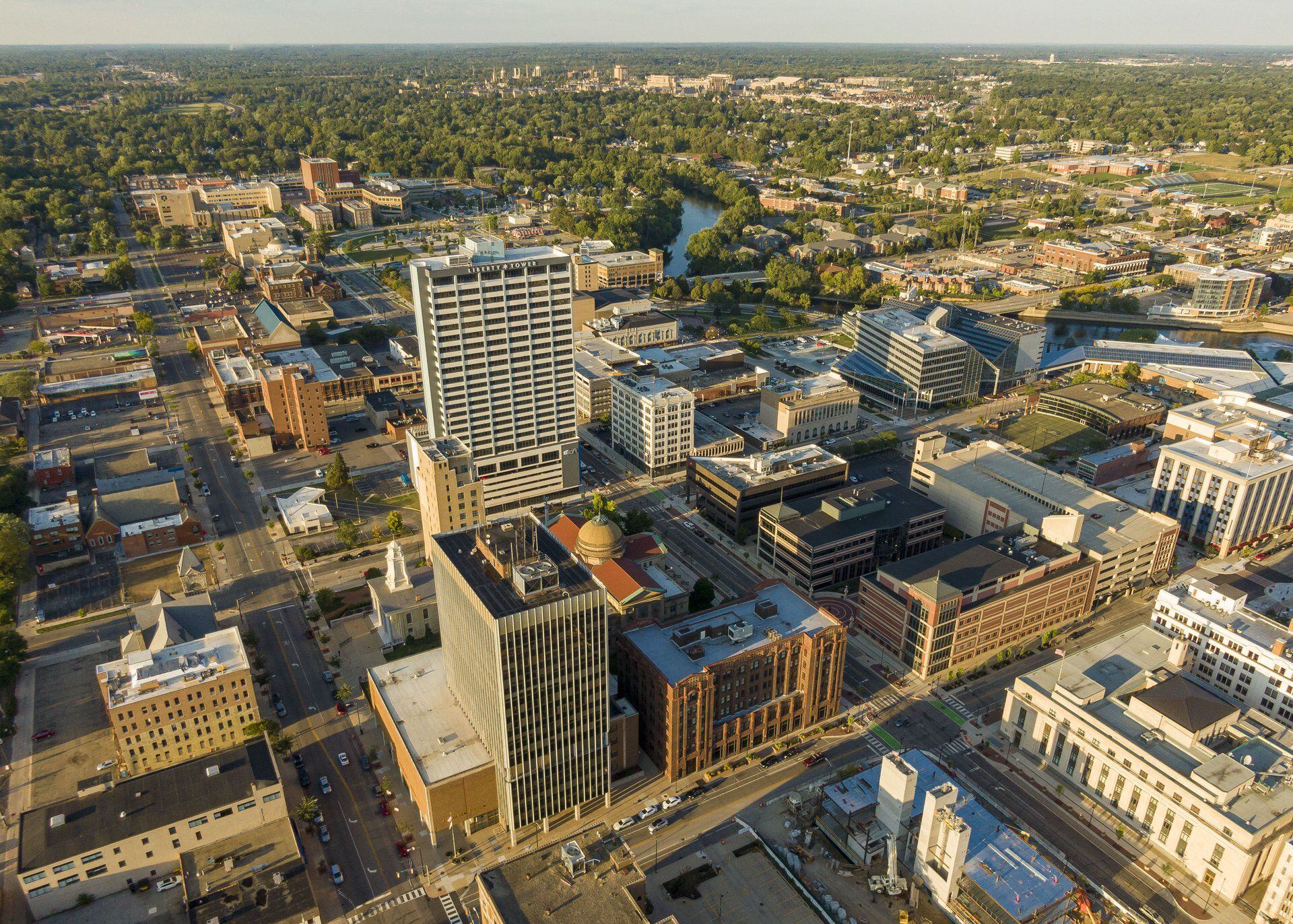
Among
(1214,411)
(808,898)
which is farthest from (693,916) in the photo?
(1214,411)

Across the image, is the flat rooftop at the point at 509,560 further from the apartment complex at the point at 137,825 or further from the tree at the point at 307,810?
the apartment complex at the point at 137,825

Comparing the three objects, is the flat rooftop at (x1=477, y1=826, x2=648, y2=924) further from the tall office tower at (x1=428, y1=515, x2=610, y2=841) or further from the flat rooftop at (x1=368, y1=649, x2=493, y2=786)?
the flat rooftop at (x1=368, y1=649, x2=493, y2=786)

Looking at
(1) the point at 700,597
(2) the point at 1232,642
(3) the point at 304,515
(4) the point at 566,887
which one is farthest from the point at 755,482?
(4) the point at 566,887

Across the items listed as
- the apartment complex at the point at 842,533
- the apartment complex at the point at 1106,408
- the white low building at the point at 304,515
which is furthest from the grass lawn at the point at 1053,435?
the white low building at the point at 304,515

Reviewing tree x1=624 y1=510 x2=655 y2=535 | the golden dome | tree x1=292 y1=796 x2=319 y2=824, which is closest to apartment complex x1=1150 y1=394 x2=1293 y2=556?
tree x1=624 y1=510 x2=655 y2=535

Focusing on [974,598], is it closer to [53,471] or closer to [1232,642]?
[1232,642]
